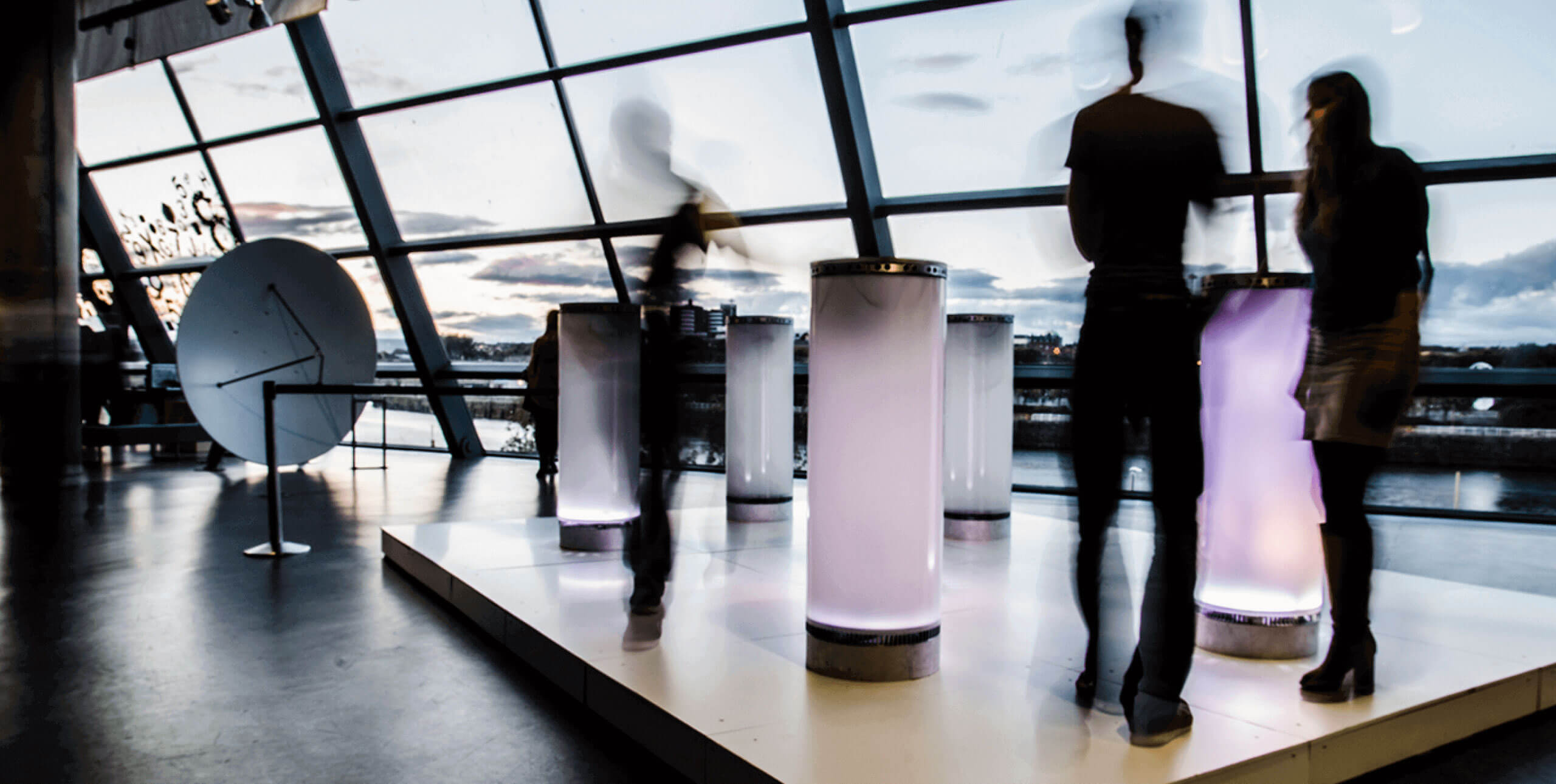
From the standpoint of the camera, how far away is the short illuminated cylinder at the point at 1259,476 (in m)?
2.31

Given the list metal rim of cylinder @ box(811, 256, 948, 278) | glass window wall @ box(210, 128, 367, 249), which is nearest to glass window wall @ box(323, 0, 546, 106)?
glass window wall @ box(210, 128, 367, 249)

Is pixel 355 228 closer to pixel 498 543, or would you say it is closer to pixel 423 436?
pixel 423 436

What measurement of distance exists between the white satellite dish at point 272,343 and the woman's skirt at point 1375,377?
14.0 feet

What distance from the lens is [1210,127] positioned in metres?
1.80

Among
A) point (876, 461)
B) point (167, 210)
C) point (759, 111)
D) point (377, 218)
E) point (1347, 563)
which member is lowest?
point (1347, 563)

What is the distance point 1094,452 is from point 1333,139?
2.86 ft

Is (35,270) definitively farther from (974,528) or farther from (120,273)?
(974,528)

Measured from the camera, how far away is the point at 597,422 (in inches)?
145

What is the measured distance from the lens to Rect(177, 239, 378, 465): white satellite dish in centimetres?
462

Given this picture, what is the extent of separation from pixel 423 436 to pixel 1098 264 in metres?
9.07

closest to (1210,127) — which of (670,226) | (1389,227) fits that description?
(1389,227)

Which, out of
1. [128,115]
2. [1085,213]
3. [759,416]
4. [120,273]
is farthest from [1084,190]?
[120,273]

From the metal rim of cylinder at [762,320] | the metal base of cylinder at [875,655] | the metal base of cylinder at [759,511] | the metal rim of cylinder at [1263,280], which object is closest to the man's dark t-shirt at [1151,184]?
the metal rim of cylinder at [1263,280]

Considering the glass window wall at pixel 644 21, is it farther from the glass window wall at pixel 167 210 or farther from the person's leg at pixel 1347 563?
the glass window wall at pixel 167 210
